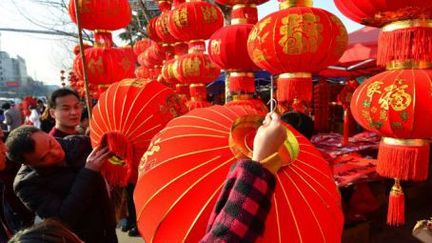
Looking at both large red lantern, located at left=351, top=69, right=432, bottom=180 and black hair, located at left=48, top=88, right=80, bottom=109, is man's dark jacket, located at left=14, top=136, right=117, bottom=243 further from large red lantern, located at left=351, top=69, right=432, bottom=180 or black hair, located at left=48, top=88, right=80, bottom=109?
large red lantern, located at left=351, top=69, right=432, bottom=180

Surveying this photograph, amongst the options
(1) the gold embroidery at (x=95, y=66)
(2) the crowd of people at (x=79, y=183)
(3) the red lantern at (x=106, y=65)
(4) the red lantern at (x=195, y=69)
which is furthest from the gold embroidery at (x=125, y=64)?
(2) the crowd of people at (x=79, y=183)

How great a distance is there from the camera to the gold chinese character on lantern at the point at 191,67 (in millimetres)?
4395

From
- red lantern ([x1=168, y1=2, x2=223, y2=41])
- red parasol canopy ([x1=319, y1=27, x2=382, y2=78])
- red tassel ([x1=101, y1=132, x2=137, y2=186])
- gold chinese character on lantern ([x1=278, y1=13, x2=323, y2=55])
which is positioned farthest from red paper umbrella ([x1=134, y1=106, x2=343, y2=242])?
red parasol canopy ([x1=319, y1=27, x2=382, y2=78])

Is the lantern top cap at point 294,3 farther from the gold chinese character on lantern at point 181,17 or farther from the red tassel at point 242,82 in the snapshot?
the gold chinese character on lantern at point 181,17

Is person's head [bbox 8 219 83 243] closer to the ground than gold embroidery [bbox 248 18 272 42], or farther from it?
closer to the ground

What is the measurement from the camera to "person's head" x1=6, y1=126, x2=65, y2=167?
5.57 ft

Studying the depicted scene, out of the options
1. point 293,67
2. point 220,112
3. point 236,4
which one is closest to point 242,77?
point 236,4

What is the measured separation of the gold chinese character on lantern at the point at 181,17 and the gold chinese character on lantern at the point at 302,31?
2.00 metres

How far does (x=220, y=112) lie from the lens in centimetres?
123

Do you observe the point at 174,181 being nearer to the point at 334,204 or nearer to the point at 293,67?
the point at 334,204

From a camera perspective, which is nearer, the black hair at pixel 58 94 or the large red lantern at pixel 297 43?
the large red lantern at pixel 297 43

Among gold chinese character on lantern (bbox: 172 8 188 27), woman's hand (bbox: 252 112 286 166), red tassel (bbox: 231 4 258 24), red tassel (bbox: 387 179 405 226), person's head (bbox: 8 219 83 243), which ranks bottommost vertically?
red tassel (bbox: 387 179 405 226)

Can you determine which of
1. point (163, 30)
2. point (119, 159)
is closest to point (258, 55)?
point (119, 159)

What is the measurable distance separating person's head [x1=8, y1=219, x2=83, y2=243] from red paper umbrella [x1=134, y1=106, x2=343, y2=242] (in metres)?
0.28
